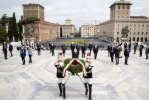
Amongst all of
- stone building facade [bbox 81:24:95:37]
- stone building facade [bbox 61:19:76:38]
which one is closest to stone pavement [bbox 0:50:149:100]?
stone building facade [bbox 61:19:76:38]

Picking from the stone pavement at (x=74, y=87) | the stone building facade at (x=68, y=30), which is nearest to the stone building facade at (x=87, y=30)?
the stone building facade at (x=68, y=30)

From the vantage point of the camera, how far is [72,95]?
6.51m

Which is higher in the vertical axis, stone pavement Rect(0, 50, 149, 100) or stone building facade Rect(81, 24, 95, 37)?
stone building facade Rect(81, 24, 95, 37)

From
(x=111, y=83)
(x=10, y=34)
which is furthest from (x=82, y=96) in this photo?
(x=10, y=34)

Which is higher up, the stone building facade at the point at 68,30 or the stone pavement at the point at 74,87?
the stone building facade at the point at 68,30

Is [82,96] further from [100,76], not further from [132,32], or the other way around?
[132,32]

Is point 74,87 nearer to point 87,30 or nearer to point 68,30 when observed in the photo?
point 68,30

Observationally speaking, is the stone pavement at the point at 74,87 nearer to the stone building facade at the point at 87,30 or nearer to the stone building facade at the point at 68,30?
the stone building facade at the point at 68,30

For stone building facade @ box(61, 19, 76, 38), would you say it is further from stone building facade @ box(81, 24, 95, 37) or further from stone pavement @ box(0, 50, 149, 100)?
stone pavement @ box(0, 50, 149, 100)

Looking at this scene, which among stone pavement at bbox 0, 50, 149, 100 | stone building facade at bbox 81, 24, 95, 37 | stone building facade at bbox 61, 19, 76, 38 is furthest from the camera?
stone building facade at bbox 81, 24, 95, 37

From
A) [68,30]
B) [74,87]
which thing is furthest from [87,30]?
[74,87]

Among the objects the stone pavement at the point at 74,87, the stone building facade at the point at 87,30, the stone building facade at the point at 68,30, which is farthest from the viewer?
the stone building facade at the point at 87,30

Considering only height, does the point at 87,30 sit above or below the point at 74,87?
above

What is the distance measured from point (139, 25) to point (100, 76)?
73716 millimetres
